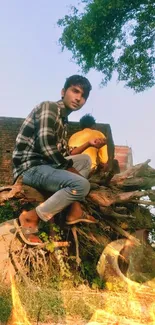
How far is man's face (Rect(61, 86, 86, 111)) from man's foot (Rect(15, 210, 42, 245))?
1.17m

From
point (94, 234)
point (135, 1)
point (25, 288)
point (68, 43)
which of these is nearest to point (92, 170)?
point (94, 234)

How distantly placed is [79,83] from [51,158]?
861 millimetres

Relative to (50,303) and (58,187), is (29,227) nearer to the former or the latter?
(58,187)

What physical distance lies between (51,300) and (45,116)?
1.76 meters

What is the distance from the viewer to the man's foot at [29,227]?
508cm

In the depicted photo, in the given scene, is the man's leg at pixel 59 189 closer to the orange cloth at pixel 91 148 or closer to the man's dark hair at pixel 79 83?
the man's dark hair at pixel 79 83

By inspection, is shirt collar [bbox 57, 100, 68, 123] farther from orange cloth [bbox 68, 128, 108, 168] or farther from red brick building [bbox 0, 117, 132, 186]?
red brick building [bbox 0, 117, 132, 186]

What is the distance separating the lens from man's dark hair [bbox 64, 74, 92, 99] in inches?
198

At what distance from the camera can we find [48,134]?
15.5 ft

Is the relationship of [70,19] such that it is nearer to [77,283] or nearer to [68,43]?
[68,43]

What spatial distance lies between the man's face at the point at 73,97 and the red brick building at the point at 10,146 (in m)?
6.02

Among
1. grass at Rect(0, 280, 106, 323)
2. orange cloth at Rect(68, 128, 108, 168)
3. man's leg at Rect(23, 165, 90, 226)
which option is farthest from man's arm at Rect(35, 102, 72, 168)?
orange cloth at Rect(68, 128, 108, 168)

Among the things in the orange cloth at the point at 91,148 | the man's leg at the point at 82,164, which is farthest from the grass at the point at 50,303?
the orange cloth at the point at 91,148

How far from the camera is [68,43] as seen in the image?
13906 mm
